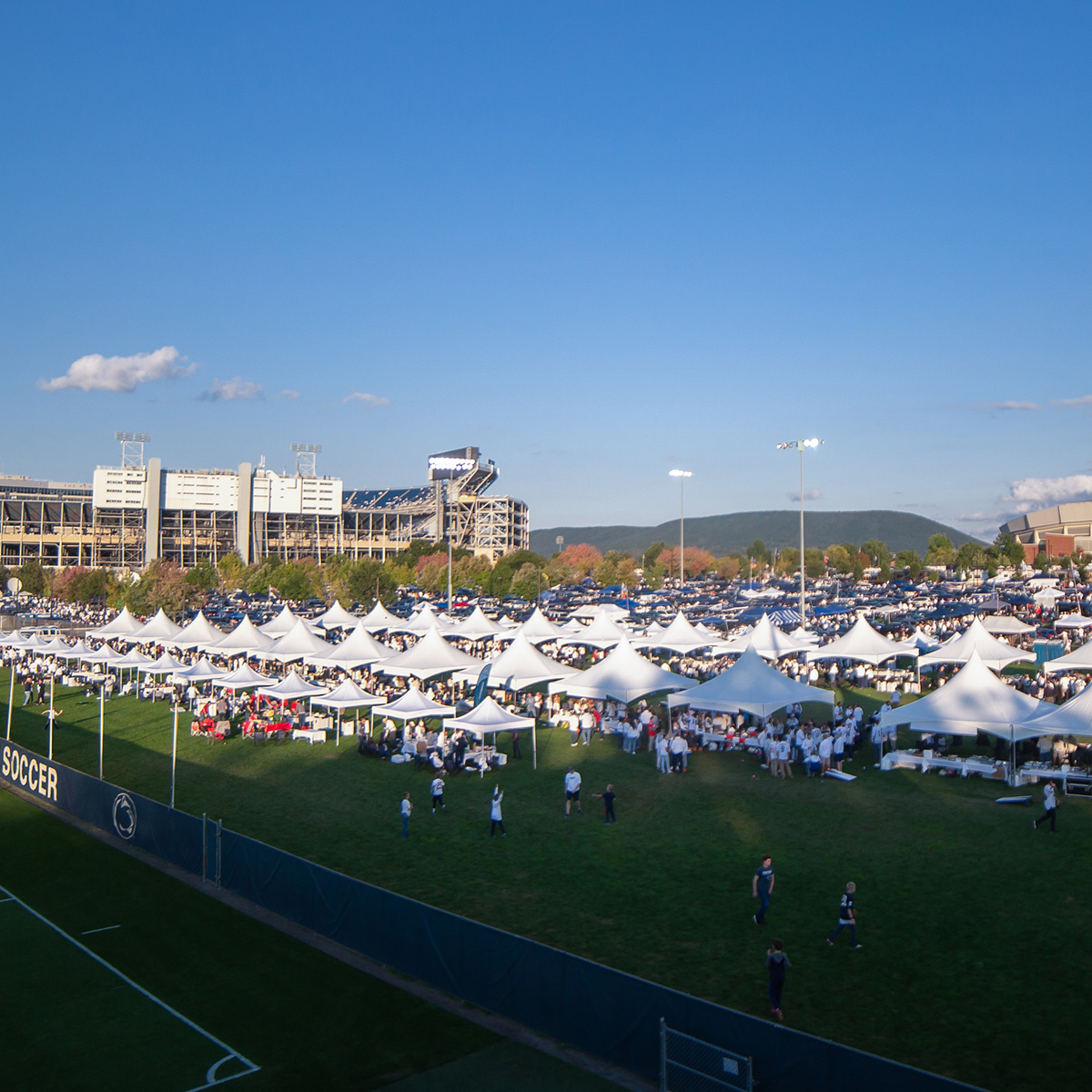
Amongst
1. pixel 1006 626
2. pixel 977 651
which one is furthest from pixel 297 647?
pixel 1006 626

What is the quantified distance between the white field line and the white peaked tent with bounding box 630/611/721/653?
26.7m

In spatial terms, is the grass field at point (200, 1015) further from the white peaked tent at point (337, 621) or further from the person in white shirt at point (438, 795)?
the white peaked tent at point (337, 621)

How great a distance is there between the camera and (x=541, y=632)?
141 feet

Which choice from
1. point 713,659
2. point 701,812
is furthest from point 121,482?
point 701,812

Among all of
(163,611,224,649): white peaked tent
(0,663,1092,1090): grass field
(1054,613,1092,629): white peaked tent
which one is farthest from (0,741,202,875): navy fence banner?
(1054,613,1092,629): white peaked tent

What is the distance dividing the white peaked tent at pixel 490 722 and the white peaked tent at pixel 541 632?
693 inches

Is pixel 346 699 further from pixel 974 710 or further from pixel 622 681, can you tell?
pixel 974 710

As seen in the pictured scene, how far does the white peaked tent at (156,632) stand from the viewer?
42.0 m

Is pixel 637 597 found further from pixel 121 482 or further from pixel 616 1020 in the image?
pixel 121 482

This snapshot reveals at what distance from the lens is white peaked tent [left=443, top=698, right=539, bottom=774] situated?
77.3ft

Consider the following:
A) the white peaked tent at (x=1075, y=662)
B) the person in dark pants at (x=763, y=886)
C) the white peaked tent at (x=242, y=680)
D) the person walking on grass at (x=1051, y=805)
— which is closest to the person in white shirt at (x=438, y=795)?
the person in dark pants at (x=763, y=886)

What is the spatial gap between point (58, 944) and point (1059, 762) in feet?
64.3

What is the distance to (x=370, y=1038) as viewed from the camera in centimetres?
1074

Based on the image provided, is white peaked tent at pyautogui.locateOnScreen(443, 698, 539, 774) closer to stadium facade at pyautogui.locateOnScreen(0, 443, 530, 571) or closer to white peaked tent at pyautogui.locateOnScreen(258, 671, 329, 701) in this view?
white peaked tent at pyautogui.locateOnScreen(258, 671, 329, 701)
